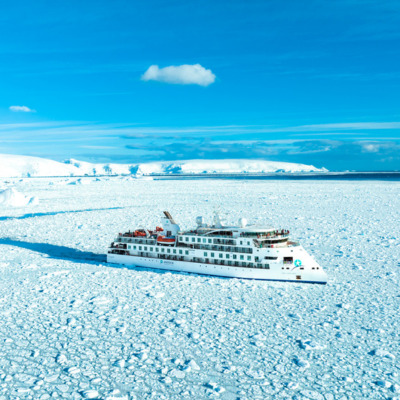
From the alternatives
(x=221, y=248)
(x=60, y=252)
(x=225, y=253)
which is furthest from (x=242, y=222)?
(x=60, y=252)

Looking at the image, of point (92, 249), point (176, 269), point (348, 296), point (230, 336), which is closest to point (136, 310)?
point (230, 336)

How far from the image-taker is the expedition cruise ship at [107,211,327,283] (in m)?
15.4

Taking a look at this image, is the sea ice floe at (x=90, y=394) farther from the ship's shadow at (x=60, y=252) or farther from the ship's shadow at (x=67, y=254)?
the ship's shadow at (x=60, y=252)

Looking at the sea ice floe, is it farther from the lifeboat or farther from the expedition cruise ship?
the lifeboat

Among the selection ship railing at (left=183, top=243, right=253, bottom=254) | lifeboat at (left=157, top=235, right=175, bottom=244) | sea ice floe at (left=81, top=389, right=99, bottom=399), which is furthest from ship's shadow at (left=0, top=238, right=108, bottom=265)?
sea ice floe at (left=81, top=389, right=99, bottom=399)

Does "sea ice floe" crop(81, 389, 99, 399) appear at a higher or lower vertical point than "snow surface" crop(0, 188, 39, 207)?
lower

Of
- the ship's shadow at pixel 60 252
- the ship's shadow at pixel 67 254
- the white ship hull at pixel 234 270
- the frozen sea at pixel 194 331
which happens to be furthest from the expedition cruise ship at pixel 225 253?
the ship's shadow at pixel 60 252

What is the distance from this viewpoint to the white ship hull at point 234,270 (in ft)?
49.7

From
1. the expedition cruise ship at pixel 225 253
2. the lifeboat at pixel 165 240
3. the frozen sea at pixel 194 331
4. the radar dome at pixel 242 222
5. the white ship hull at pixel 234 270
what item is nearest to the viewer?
the frozen sea at pixel 194 331

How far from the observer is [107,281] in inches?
632

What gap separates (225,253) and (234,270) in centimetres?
81

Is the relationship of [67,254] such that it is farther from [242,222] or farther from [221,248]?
[242,222]

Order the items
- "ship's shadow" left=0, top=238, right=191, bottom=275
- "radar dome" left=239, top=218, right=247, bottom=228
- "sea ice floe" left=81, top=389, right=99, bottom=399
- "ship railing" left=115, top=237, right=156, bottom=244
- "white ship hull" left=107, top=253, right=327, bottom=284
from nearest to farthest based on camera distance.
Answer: "sea ice floe" left=81, top=389, right=99, bottom=399 < "white ship hull" left=107, top=253, right=327, bottom=284 < "radar dome" left=239, top=218, right=247, bottom=228 < "ship railing" left=115, top=237, right=156, bottom=244 < "ship's shadow" left=0, top=238, right=191, bottom=275

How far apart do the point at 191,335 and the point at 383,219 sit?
24095mm
